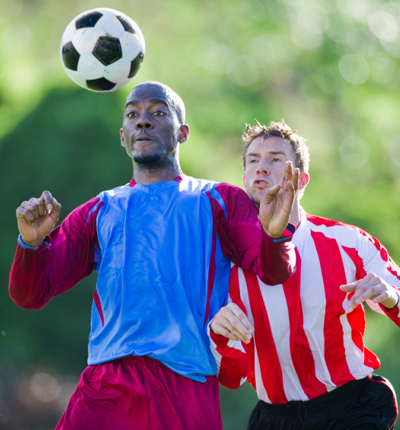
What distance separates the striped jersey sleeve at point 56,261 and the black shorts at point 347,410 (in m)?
1.56

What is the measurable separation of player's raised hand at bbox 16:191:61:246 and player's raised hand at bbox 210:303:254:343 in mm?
1008

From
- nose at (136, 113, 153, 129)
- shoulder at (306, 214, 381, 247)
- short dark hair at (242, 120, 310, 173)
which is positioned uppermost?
short dark hair at (242, 120, 310, 173)

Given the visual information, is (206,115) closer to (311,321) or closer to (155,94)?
(155,94)

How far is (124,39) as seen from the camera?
4.31 metres

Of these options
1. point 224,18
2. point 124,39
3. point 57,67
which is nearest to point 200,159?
point 57,67

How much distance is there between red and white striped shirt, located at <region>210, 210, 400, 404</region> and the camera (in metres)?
4.06

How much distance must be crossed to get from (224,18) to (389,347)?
41.6 ft

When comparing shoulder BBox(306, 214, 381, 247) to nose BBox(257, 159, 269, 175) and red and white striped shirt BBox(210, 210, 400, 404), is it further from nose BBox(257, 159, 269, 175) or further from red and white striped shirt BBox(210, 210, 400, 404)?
nose BBox(257, 159, 269, 175)

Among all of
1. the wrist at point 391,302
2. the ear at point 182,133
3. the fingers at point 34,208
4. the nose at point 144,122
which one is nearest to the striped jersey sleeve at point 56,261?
the fingers at point 34,208

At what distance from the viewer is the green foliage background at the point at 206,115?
11.3 metres

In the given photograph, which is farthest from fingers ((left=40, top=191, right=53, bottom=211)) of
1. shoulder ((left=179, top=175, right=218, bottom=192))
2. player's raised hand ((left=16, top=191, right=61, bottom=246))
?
shoulder ((left=179, top=175, right=218, bottom=192))

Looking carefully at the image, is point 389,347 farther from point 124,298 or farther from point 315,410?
point 124,298

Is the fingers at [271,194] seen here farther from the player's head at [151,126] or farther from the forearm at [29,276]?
the forearm at [29,276]

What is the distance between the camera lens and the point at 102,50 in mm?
4254
